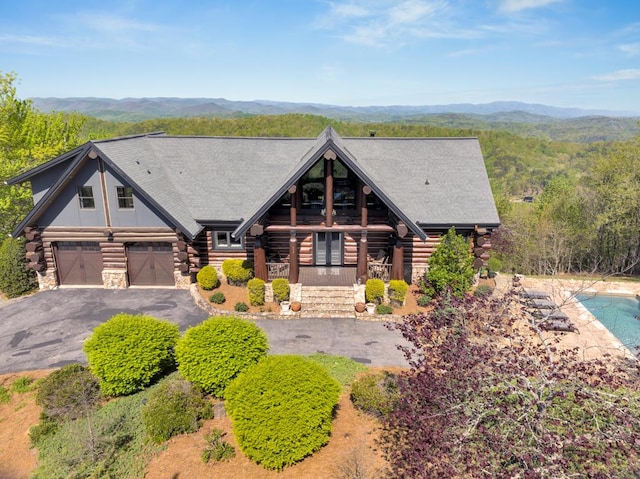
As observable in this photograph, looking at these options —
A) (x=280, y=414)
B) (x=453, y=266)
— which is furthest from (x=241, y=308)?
(x=453, y=266)

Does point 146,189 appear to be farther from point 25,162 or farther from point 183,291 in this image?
point 25,162

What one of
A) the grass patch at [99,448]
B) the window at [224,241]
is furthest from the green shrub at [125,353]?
the window at [224,241]

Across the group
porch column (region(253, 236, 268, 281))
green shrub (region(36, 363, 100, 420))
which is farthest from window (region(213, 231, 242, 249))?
green shrub (region(36, 363, 100, 420))

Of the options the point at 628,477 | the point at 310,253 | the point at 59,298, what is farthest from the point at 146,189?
the point at 628,477

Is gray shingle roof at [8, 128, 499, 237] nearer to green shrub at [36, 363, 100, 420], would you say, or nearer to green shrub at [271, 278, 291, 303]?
green shrub at [271, 278, 291, 303]

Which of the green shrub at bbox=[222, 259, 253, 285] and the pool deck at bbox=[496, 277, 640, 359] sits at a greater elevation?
the green shrub at bbox=[222, 259, 253, 285]

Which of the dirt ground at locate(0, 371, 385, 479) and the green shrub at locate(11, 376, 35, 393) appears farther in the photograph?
the green shrub at locate(11, 376, 35, 393)
